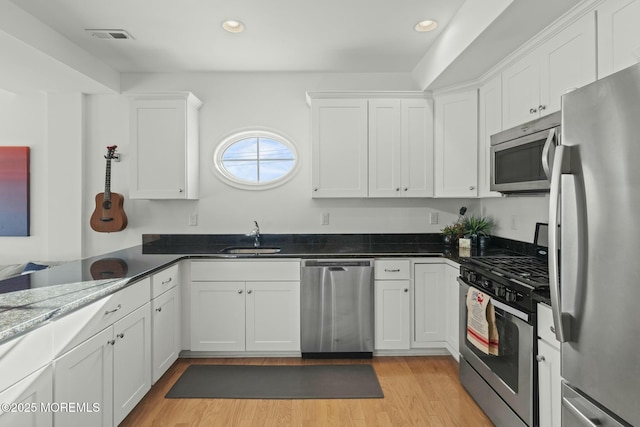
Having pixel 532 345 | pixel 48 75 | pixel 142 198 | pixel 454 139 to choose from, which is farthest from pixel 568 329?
pixel 48 75

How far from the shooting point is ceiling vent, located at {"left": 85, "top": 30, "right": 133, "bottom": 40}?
2814 millimetres

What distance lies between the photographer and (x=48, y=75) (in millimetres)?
3080

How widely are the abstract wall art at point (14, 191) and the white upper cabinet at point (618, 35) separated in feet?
14.9

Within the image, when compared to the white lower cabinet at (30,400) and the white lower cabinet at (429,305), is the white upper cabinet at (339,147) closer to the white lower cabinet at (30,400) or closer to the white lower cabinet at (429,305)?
the white lower cabinet at (429,305)

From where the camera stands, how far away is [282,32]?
9.32 feet

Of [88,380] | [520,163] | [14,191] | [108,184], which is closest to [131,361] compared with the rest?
[88,380]

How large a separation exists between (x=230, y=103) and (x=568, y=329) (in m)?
3.36

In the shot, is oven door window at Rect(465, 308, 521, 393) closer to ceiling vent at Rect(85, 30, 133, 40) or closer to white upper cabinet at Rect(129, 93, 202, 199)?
white upper cabinet at Rect(129, 93, 202, 199)

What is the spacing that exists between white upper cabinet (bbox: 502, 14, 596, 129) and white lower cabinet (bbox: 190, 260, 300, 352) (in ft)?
6.65

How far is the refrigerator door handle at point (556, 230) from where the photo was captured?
1.27 metres

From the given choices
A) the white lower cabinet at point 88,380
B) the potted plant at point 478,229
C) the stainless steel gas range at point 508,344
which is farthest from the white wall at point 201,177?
the white lower cabinet at point 88,380

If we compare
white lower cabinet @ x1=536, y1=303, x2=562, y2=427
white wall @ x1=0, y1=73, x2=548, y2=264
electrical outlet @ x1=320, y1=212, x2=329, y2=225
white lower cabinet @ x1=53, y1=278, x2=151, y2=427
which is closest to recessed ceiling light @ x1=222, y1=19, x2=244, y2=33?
white wall @ x1=0, y1=73, x2=548, y2=264

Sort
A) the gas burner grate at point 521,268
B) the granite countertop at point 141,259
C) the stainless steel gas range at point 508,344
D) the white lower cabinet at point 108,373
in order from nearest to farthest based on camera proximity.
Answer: the granite countertop at point 141,259 → the white lower cabinet at point 108,373 → the stainless steel gas range at point 508,344 → the gas burner grate at point 521,268

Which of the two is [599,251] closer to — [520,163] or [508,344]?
[508,344]
